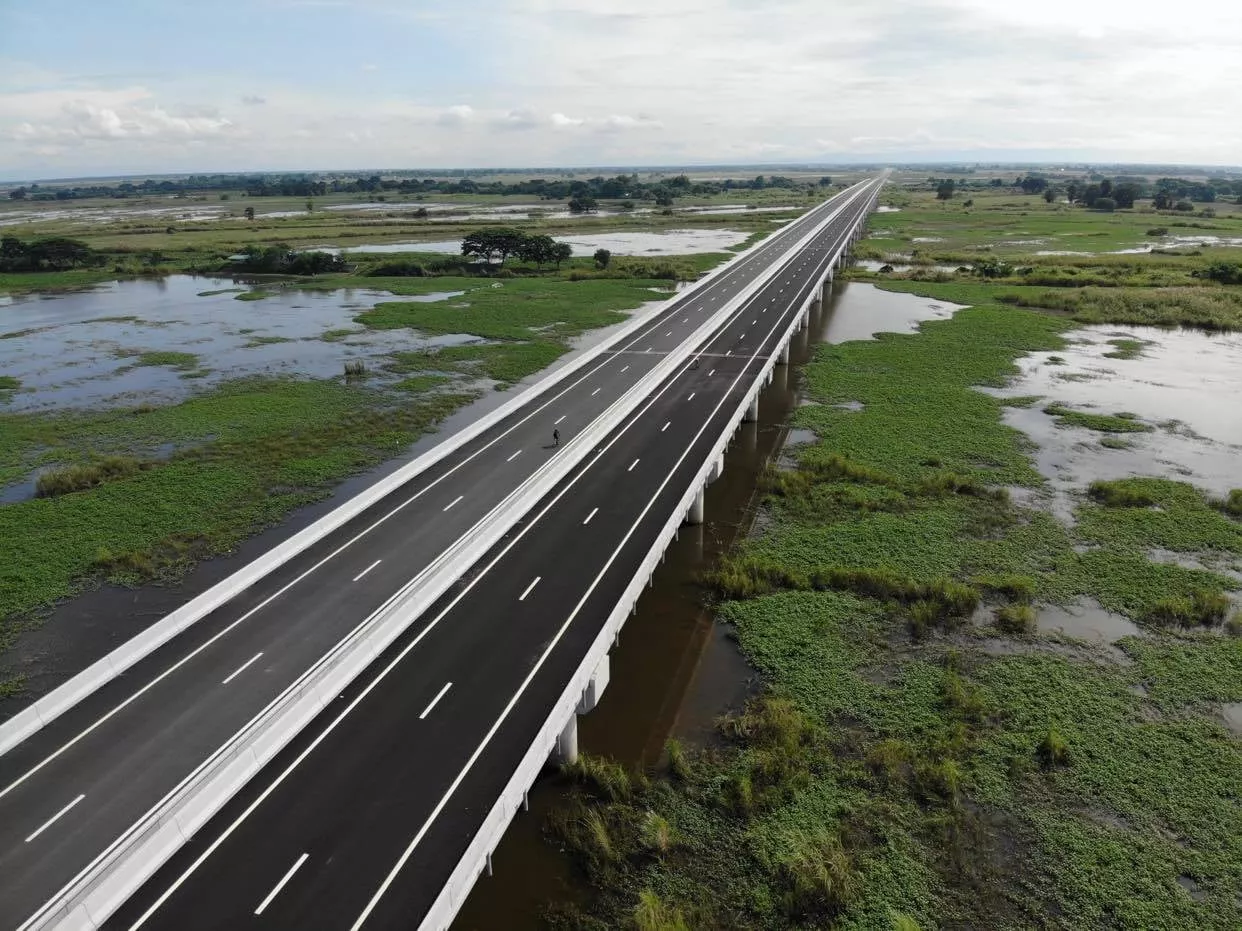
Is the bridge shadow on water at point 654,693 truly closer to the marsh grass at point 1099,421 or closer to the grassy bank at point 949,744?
Result: the grassy bank at point 949,744

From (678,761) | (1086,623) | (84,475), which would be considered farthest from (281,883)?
(84,475)

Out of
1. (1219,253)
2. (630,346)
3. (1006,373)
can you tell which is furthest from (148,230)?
(1219,253)

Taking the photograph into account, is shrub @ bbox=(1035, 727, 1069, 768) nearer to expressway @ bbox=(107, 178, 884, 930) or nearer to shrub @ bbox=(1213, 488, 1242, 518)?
expressway @ bbox=(107, 178, 884, 930)

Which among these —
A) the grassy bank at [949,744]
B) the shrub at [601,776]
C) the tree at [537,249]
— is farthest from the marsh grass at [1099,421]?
the tree at [537,249]

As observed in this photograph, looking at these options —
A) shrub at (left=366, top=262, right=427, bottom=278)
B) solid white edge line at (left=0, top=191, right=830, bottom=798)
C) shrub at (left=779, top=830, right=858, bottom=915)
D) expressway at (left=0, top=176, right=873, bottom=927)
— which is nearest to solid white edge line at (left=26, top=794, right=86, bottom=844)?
expressway at (left=0, top=176, right=873, bottom=927)

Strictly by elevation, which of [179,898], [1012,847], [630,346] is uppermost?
[630,346]

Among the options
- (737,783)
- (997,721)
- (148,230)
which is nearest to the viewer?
(737,783)

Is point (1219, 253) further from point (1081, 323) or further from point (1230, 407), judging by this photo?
point (1230, 407)
